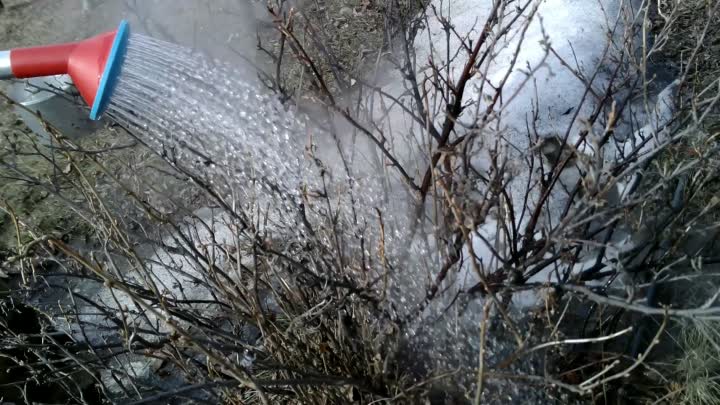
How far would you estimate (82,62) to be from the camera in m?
2.77

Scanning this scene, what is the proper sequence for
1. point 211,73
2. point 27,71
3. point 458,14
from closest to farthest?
point 27,71 < point 211,73 < point 458,14

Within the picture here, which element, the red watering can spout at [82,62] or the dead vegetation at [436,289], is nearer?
the dead vegetation at [436,289]

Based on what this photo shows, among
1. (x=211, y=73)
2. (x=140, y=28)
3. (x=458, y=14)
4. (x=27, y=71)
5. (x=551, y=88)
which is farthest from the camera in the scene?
(x=140, y=28)

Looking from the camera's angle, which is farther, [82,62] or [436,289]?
[82,62]

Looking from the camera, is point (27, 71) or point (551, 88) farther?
point (551, 88)

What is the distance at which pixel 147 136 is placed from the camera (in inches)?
122

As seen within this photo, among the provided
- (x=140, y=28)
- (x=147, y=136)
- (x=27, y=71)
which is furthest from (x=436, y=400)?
(x=140, y=28)

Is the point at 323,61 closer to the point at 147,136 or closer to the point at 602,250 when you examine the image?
the point at 147,136

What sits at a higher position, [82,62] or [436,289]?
[82,62]

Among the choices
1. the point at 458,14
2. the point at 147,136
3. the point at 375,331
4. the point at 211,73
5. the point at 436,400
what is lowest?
the point at 436,400

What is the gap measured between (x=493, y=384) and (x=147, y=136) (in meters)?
1.87

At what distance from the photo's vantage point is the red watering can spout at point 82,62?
275cm

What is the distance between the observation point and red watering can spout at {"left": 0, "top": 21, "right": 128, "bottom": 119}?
9.04ft

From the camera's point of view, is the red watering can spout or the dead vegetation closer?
the dead vegetation
